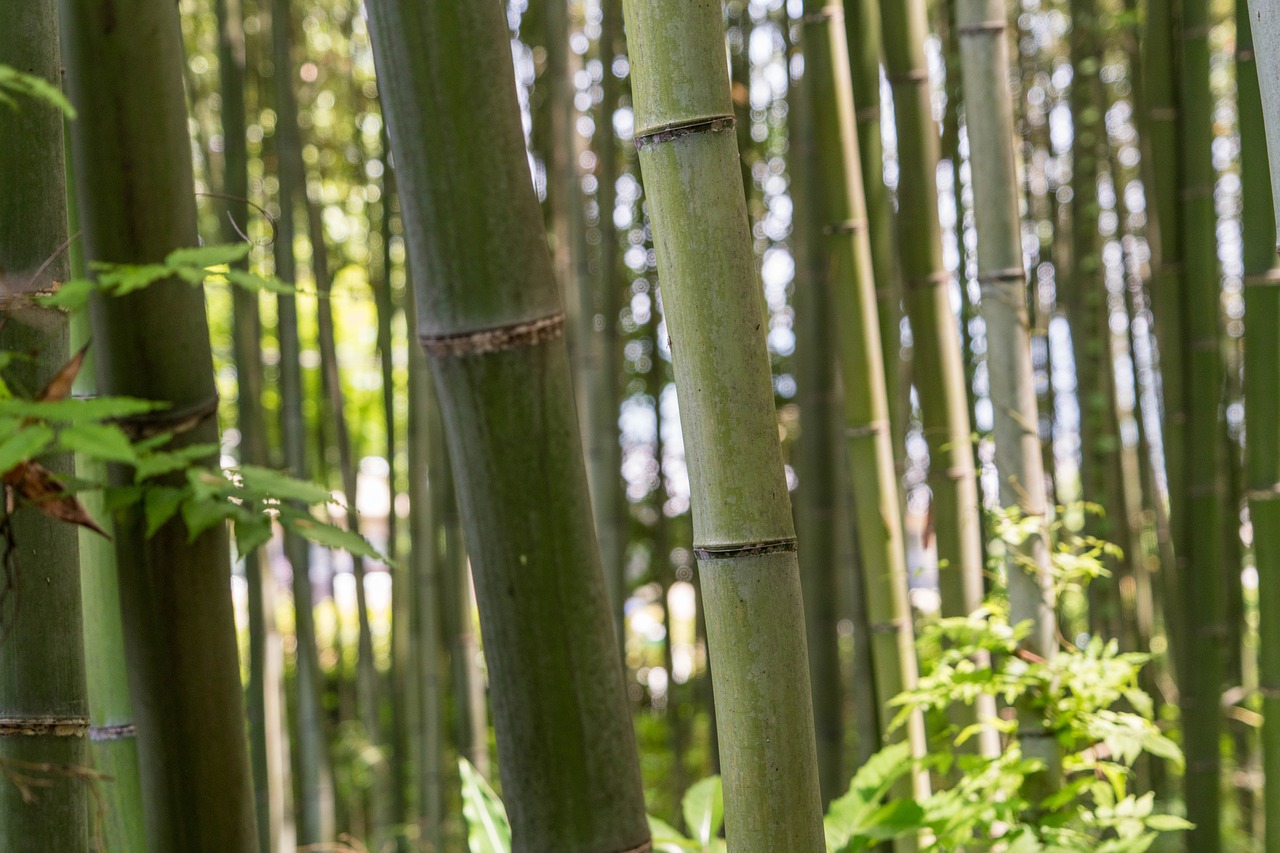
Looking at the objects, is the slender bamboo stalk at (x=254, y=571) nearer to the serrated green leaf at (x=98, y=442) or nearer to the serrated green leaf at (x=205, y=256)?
the serrated green leaf at (x=205, y=256)

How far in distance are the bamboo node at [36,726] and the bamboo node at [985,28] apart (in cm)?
118

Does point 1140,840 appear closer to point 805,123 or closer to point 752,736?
point 752,736

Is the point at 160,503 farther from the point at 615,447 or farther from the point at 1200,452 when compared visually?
the point at 615,447

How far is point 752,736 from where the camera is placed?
794mm

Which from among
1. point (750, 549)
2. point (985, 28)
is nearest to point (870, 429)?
point (985, 28)

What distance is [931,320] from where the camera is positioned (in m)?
1.48

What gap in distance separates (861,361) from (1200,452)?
2.76ft

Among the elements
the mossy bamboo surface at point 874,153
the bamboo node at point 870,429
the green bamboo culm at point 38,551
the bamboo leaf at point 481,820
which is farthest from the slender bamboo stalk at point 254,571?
the green bamboo culm at point 38,551

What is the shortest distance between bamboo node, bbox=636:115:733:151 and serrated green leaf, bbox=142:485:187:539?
1.30 feet

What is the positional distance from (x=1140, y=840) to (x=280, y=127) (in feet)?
8.25

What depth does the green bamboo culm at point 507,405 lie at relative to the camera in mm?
671

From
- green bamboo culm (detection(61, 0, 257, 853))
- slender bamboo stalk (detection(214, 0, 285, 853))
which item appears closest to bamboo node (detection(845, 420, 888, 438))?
green bamboo culm (detection(61, 0, 257, 853))

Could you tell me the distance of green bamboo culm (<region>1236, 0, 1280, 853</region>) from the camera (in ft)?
4.51

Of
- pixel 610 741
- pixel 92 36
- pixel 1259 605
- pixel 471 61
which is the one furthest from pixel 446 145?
pixel 1259 605
